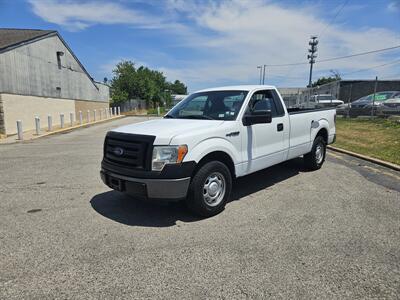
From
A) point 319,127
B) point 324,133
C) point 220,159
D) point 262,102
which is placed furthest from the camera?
point 324,133

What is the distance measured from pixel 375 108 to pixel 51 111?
73.8ft

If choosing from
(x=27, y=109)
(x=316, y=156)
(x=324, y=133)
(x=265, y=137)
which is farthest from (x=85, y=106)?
(x=265, y=137)

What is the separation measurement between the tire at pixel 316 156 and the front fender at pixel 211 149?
112 inches

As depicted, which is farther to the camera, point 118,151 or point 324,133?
point 324,133

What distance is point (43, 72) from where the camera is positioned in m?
21.9

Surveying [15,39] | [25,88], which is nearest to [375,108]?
[25,88]

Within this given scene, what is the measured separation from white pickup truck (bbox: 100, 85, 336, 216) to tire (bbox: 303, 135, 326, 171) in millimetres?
987

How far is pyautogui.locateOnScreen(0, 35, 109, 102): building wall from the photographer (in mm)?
17562

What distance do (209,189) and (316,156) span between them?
12.1ft

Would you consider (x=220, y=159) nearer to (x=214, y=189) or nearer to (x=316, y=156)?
(x=214, y=189)

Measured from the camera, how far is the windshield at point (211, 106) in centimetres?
472

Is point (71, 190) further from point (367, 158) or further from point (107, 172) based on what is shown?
point (367, 158)

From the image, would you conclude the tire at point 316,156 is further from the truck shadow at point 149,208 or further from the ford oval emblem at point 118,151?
the ford oval emblem at point 118,151

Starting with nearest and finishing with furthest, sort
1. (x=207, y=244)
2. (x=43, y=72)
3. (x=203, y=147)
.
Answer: (x=207, y=244)
(x=203, y=147)
(x=43, y=72)
